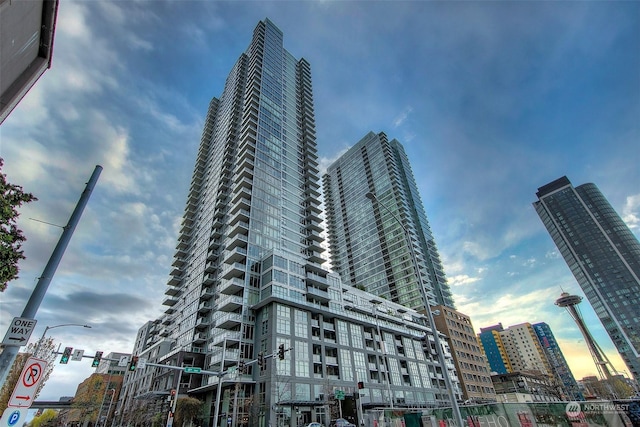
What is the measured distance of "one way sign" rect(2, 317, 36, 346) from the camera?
7519mm

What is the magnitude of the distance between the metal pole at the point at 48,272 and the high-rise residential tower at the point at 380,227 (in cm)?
8891

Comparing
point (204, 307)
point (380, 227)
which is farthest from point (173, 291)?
point (380, 227)

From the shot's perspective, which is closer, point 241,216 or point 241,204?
point 241,216

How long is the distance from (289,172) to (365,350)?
44840 millimetres

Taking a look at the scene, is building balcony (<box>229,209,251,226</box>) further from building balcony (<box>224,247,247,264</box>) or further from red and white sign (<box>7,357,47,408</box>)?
red and white sign (<box>7,357,47,408</box>)

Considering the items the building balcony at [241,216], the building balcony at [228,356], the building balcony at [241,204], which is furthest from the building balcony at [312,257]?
the building balcony at [228,356]

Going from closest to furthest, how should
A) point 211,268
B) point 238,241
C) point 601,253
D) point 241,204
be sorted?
point 238,241, point 241,204, point 211,268, point 601,253

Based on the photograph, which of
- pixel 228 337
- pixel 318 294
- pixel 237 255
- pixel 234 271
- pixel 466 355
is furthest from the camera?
pixel 466 355

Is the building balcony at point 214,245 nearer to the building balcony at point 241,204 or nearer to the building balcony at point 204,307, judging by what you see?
the building balcony at point 241,204

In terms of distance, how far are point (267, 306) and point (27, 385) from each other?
45.7m

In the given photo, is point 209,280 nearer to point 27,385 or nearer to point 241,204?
point 241,204

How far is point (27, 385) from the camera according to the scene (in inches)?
284

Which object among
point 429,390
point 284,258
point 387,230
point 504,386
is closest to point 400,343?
point 429,390

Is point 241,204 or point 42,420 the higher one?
point 241,204
